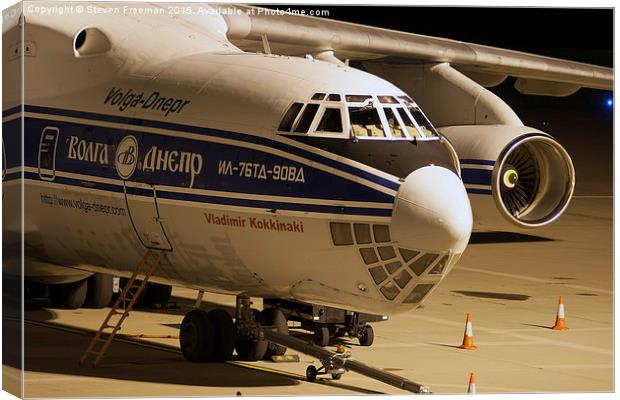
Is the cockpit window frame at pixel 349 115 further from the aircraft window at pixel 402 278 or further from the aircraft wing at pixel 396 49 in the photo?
the aircraft wing at pixel 396 49

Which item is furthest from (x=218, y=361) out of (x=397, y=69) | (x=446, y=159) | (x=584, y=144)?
(x=584, y=144)

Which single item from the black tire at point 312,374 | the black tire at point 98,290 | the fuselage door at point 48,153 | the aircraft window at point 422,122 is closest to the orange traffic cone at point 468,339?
the black tire at point 312,374

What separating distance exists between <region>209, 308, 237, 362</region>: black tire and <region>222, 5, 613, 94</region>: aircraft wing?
3.88 m

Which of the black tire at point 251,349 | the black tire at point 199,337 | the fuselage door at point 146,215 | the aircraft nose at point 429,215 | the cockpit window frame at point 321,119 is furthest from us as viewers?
the black tire at point 251,349

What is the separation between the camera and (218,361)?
51.2 ft

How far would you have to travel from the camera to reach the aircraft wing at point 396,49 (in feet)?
63.4

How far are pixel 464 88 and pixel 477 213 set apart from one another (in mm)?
2630

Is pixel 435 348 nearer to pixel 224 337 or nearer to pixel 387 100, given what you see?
pixel 224 337

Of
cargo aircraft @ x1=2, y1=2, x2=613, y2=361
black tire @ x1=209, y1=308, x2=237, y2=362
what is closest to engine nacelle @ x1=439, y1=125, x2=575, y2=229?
cargo aircraft @ x1=2, y1=2, x2=613, y2=361

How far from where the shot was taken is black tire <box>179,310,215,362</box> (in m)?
15.6

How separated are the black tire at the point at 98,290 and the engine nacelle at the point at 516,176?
452 centimetres

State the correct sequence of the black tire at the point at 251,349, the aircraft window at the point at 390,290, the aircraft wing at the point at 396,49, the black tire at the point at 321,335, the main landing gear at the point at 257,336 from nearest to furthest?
1. the aircraft window at the point at 390,290
2. the main landing gear at the point at 257,336
3. the black tire at the point at 251,349
4. the black tire at the point at 321,335
5. the aircraft wing at the point at 396,49

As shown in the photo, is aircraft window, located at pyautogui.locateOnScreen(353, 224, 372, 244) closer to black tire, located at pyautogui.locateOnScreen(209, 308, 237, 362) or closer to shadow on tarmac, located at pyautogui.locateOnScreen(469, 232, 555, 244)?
black tire, located at pyautogui.locateOnScreen(209, 308, 237, 362)

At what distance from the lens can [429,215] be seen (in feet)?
45.3
